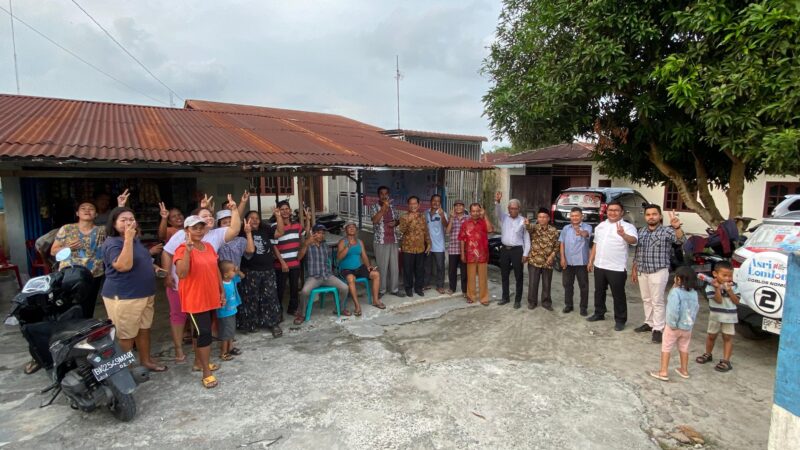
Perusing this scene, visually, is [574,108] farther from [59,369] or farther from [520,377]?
[59,369]

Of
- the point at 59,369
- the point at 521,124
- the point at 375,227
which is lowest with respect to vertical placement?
the point at 59,369

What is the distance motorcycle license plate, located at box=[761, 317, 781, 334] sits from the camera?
4.16 meters

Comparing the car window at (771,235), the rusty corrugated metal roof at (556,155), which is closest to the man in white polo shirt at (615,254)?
the car window at (771,235)

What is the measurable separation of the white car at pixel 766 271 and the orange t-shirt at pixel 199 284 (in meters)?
5.20

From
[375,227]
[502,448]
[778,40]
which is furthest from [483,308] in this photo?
[778,40]

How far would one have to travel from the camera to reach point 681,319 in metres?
4.11

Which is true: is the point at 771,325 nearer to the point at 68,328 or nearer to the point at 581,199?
the point at 68,328

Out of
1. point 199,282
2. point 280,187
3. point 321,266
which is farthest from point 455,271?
point 280,187

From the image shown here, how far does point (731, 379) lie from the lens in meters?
4.16

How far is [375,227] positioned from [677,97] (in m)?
4.28

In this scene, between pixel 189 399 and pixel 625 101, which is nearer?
pixel 189 399

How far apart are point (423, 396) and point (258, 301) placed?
249 cm

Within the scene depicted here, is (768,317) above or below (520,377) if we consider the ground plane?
above

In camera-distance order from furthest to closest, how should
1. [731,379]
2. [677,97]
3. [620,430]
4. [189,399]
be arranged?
[677,97], [731,379], [189,399], [620,430]
